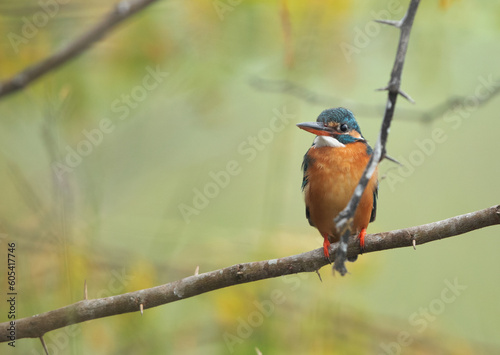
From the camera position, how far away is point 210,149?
233 inches

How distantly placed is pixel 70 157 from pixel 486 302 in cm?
377

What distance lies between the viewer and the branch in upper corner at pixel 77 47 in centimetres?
342

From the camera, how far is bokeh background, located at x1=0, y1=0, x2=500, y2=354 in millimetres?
4359

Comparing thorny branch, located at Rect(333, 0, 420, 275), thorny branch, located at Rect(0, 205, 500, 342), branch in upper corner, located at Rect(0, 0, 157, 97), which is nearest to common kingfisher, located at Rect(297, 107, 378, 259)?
thorny branch, located at Rect(0, 205, 500, 342)

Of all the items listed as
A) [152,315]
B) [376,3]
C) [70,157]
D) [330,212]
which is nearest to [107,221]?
[70,157]

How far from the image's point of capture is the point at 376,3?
177 inches

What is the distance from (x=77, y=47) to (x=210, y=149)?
259cm

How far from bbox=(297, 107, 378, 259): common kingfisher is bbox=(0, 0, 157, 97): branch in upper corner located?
138 cm

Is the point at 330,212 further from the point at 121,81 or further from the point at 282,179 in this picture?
the point at 121,81

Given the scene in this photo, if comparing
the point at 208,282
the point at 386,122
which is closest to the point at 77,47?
the point at 208,282

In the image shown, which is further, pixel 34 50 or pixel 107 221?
pixel 107 221

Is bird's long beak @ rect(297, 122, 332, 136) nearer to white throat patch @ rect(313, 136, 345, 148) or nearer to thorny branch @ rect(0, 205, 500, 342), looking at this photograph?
white throat patch @ rect(313, 136, 345, 148)

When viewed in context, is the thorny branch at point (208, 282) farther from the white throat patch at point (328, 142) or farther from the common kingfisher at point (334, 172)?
the white throat patch at point (328, 142)

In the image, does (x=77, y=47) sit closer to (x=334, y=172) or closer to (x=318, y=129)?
(x=318, y=129)
